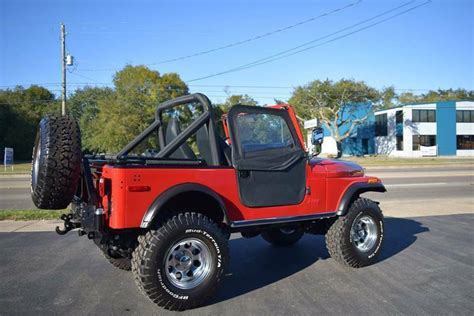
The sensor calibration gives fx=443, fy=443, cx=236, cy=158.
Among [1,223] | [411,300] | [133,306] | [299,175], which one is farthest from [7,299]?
[1,223]

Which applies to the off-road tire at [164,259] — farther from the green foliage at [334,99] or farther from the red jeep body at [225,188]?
the green foliage at [334,99]

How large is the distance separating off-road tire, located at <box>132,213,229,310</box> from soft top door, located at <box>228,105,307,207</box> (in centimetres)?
61

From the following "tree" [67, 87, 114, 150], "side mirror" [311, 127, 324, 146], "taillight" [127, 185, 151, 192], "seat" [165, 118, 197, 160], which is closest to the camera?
"taillight" [127, 185, 151, 192]

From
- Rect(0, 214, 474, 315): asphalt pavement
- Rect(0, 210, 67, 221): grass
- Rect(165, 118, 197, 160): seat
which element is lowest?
Rect(0, 214, 474, 315): asphalt pavement

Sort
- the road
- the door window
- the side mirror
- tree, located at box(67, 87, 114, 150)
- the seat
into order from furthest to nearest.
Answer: tree, located at box(67, 87, 114, 150) < the road < the seat < the side mirror < the door window

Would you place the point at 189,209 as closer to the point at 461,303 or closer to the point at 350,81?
the point at 461,303

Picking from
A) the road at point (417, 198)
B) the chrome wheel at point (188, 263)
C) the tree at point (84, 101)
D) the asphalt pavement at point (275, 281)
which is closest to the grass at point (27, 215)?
the road at point (417, 198)

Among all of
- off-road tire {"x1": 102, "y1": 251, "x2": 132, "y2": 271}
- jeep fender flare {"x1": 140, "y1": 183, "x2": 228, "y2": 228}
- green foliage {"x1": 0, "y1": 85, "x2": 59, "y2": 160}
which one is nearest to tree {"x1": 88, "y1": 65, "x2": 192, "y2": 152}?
green foliage {"x1": 0, "y1": 85, "x2": 59, "y2": 160}

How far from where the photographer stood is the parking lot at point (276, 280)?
4258mm

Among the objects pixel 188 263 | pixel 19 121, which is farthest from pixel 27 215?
pixel 19 121

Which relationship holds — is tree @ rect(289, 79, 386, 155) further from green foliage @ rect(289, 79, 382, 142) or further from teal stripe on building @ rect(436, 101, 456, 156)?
teal stripe on building @ rect(436, 101, 456, 156)

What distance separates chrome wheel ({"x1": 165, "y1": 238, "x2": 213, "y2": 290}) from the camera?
14.0ft

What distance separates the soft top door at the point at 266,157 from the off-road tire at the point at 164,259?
0.61 m

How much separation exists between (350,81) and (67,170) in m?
57.2
